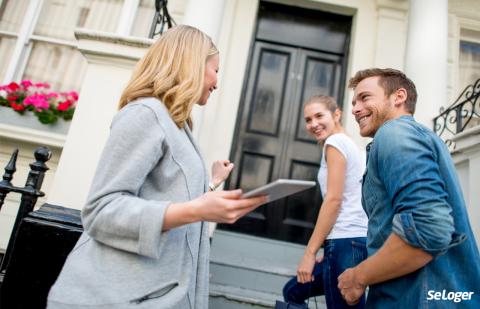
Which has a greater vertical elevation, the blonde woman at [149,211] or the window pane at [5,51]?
the window pane at [5,51]

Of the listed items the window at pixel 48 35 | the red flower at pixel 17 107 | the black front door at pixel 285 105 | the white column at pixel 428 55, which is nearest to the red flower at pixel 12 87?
the red flower at pixel 17 107

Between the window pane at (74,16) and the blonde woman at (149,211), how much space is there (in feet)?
15.4

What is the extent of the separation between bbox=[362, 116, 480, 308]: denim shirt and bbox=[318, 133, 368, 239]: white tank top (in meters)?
0.68

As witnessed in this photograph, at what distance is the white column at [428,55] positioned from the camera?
3.59 metres

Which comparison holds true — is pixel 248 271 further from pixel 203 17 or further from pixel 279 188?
pixel 203 17

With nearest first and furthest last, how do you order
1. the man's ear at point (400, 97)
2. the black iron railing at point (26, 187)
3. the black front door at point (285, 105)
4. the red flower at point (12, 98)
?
the man's ear at point (400, 97) → the black iron railing at point (26, 187) → the red flower at point (12, 98) → the black front door at point (285, 105)

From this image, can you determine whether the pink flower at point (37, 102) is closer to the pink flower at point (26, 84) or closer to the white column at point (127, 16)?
the pink flower at point (26, 84)

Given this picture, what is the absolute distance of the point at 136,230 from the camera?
0.93 m

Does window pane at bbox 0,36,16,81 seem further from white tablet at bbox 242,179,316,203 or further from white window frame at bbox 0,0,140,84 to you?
white tablet at bbox 242,179,316,203

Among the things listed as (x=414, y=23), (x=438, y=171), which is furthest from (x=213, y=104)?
(x=438, y=171)

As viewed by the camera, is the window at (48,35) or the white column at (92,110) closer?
the white column at (92,110)

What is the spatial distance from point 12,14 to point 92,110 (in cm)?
397

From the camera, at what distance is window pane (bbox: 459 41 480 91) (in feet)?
17.7

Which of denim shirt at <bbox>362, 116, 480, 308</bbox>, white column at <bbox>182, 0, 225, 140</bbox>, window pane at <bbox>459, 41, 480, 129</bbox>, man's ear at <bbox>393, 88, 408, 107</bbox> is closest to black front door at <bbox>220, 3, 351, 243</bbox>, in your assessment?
white column at <bbox>182, 0, 225, 140</bbox>
